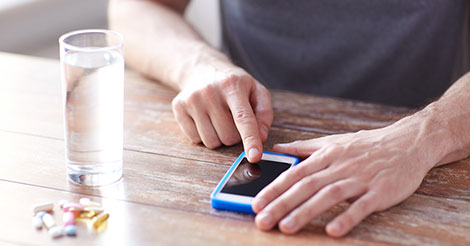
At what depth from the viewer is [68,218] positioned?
912mm

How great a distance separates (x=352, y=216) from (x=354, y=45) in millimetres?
949

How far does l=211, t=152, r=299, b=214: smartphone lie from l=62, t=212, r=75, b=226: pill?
23cm

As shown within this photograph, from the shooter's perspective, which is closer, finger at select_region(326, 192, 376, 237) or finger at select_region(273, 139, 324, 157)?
finger at select_region(326, 192, 376, 237)

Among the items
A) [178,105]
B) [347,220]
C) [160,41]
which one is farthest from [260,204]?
[160,41]

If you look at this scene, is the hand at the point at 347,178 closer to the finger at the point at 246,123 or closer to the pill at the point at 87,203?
the finger at the point at 246,123

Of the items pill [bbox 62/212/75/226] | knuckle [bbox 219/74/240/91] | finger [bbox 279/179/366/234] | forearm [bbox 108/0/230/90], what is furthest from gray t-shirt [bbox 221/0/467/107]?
pill [bbox 62/212/75/226]

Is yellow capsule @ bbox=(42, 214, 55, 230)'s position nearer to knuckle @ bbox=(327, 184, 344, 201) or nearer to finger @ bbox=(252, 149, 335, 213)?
finger @ bbox=(252, 149, 335, 213)

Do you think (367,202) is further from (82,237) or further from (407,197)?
(82,237)

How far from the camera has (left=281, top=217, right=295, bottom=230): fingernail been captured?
0.90 metres

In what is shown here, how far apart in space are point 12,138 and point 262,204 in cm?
59

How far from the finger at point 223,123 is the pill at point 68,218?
37 cm

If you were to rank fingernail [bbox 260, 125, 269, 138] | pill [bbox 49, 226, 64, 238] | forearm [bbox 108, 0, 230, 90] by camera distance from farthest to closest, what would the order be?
forearm [bbox 108, 0, 230, 90]
fingernail [bbox 260, 125, 269, 138]
pill [bbox 49, 226, 64, 238]

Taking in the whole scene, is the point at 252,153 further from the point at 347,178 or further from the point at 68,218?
the point at 68,218

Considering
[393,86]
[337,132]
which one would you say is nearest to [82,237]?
[337,132]
